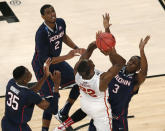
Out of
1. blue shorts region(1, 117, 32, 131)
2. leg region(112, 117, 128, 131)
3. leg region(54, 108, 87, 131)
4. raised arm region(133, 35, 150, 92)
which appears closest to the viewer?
raised arm region(133, 35, 150, 92)

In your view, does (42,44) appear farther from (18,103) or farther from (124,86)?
(124,86)

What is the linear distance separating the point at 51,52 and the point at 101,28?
3.07m

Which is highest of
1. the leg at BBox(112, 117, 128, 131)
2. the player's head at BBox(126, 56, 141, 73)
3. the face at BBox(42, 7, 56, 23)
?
the face at BBox(42, 7, 56, 23)

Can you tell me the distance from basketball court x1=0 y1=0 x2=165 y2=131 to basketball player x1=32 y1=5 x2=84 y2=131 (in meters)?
0.50

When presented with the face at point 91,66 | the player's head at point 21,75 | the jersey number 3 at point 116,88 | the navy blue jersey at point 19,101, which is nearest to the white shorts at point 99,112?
the jersey number 3 at point 116,88

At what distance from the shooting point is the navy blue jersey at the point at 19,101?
6.12 metres

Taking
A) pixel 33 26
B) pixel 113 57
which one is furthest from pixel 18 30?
pixel 113 57

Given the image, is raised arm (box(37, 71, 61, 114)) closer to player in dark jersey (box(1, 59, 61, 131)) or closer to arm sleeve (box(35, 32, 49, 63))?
player in dark jersey (box(1, 59, 61, 131))

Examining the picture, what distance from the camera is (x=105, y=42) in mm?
6125

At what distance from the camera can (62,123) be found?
23.2 ft

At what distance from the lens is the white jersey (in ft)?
20.1

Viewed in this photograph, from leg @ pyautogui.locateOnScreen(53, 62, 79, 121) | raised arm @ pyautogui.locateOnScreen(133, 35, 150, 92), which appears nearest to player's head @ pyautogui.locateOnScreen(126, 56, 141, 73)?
raised arm @ pyautogui.locateOnScreen(133, 35, 150, 92)

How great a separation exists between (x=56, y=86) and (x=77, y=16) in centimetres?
451

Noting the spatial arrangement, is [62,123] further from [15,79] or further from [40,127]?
[15,79]
